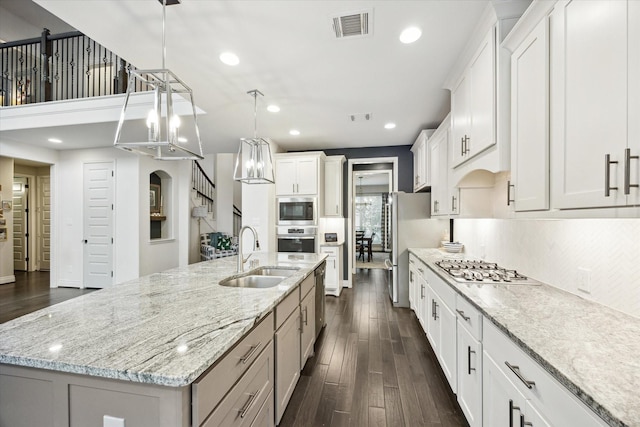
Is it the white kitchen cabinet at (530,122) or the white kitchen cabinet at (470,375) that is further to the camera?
the white kitchen cabinet at (470,375)

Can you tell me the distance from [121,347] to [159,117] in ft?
3.75

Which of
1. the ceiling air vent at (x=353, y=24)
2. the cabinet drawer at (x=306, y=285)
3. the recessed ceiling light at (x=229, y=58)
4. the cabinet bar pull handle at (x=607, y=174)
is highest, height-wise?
the ceiling air vent at (x=353, y=24)

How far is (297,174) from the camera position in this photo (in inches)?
192

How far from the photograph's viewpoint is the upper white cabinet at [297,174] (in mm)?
4812

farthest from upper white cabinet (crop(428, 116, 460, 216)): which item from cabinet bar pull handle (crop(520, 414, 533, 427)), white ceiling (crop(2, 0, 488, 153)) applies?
cabinet bar pull handle (crop(520, 414, 533, 427))

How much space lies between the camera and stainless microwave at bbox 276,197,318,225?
15.7 ft

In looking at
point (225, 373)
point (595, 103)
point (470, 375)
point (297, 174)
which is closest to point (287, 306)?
point (225, 373)

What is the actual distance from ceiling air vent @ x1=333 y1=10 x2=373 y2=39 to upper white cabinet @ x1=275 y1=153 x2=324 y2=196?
2.81m

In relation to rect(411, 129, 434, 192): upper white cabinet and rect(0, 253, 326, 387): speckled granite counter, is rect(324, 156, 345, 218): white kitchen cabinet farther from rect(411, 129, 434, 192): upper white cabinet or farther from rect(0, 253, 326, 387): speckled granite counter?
rect(0, 253, 326, 387): speckled granite counter

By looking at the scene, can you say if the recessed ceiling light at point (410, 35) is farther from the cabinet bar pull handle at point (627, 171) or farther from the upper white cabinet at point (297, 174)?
the upper white cabinet at point (297, 174)

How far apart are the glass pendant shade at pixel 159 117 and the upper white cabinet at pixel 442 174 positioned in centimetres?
243

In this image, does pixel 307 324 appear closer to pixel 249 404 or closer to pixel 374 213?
pixel 249 404

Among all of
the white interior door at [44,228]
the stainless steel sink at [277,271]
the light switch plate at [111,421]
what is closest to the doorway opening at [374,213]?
the stainless steel sink at [277,271]

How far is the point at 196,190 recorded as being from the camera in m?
7.29
